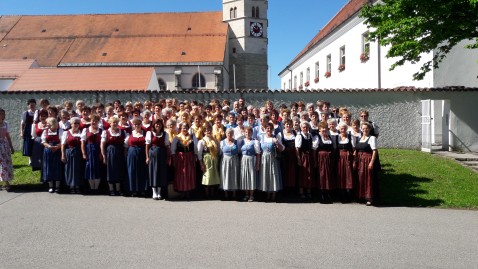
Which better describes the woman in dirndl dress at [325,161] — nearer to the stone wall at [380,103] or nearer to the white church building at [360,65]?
the white church building at [360,65]

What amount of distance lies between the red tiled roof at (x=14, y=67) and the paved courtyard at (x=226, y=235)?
30486mm

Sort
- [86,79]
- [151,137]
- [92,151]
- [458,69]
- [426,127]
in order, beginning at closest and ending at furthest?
[151,137] < [92,151] < [426,127] < [458,69] < [86,79]

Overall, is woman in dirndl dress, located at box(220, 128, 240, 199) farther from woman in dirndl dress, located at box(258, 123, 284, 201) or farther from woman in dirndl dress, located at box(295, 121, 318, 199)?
woman in dirndl dress, located at box(295, 121, 318, 199)

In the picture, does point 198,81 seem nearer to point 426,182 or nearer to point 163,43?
point 163,43

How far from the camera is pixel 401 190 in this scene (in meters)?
9.42

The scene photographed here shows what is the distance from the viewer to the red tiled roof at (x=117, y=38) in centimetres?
4616

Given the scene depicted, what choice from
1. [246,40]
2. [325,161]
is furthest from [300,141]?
[246,40]

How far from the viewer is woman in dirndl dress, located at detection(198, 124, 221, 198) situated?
8.69m

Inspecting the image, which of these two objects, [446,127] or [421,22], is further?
[446,127]

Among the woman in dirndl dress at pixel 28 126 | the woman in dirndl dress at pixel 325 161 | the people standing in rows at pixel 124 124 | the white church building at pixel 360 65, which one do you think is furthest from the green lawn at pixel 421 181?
the white church building at pixel 360 65

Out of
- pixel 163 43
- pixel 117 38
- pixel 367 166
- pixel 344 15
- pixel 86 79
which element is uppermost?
pixel 117 38

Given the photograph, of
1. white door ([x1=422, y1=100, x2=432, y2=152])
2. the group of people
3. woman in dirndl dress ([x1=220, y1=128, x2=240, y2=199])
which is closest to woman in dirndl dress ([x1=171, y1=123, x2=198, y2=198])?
the group of people

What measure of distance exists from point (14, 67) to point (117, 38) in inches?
587

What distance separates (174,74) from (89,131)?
37.8 m
